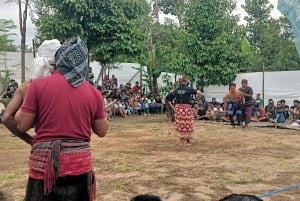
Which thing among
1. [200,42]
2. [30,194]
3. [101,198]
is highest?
[200,42]

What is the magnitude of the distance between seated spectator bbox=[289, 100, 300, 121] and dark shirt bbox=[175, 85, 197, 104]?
6.62 m

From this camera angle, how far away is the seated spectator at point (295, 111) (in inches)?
580

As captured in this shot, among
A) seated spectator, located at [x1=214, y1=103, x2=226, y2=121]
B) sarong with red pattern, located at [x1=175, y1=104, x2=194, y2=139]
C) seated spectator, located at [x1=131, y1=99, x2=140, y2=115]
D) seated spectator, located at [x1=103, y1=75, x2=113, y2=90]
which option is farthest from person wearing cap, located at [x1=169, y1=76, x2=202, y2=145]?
seated spectator, located at [x1=103, y1=75, x2=113, y2=90]

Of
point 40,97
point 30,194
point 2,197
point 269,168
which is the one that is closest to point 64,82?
point 40,97

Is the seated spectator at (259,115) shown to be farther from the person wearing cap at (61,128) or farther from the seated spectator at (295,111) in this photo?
the person wearing cap at (61,128)

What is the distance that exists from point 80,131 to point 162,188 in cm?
318

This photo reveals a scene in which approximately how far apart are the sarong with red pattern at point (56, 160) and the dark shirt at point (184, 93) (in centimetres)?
682

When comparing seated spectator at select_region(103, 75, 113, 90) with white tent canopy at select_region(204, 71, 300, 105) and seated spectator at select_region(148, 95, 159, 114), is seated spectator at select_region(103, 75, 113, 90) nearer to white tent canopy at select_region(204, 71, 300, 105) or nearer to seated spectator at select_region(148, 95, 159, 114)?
seated spectator at select_region(148, 95, 159, 114)

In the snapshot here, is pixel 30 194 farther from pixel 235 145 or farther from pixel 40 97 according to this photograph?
pixel 235 145

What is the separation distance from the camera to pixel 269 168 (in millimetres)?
A: 6988

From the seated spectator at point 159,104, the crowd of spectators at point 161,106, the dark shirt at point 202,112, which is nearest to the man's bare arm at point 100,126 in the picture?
the crowd of spectators at point 161,106

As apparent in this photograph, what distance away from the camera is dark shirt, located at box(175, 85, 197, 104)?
937 centimetres

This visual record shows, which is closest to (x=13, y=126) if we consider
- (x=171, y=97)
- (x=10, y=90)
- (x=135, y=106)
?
(x=171, y=97)

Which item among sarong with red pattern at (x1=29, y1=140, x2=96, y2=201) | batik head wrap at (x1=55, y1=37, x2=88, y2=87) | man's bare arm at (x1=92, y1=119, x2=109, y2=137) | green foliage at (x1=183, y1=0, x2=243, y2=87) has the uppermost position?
green foliage at (x1=183, y1=0, x2=243, y2=87)
